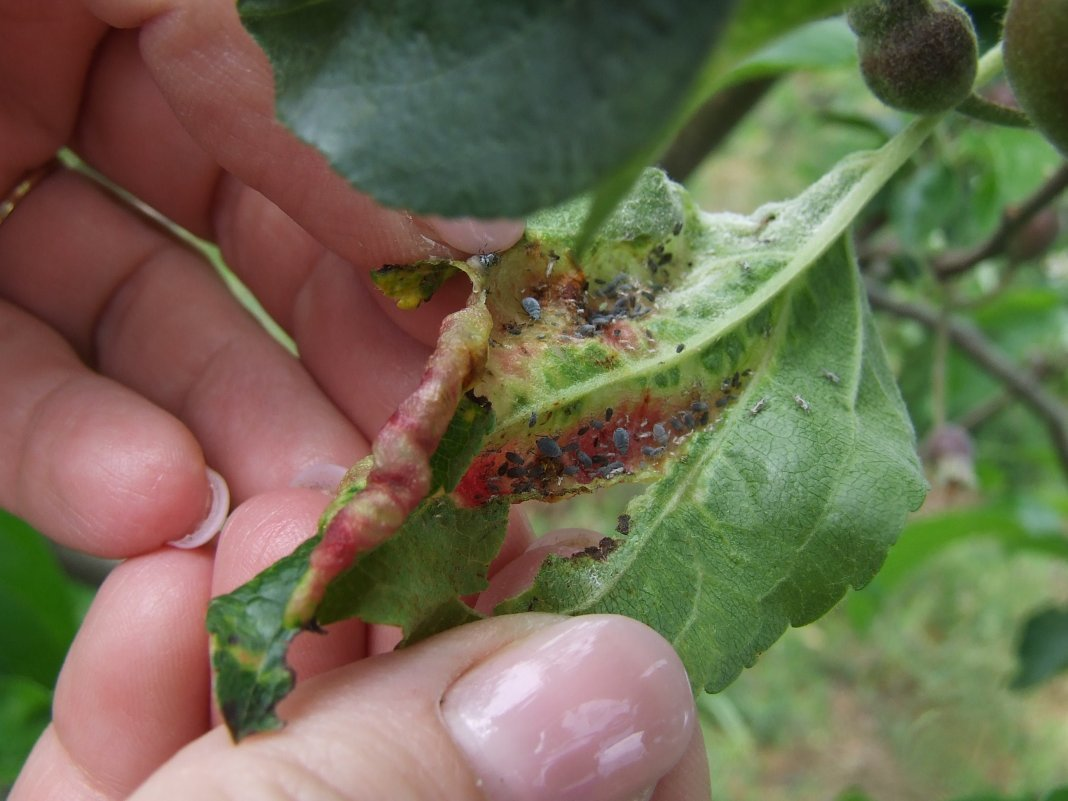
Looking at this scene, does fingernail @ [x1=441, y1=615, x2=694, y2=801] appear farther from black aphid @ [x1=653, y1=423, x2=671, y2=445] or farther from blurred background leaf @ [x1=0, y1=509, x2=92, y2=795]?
blurred background leaf @ [x1=0, y1=509, x2=92, y2=795]

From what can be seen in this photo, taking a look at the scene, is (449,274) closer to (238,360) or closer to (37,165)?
(238,360)

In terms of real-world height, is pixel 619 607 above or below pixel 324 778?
below

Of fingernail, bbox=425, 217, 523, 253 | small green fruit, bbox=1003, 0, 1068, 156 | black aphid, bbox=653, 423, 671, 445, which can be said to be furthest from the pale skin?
small green fruit, bbox=1003, 0, 1068, 156

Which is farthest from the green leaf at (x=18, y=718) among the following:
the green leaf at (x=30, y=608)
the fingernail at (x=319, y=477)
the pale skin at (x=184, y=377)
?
the fingernail at (x=319, y=477)

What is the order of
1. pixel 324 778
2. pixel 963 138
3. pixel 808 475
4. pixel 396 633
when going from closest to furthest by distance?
pixel 324 778, pixel 808 475, pixel 396 633, pixel 963 138

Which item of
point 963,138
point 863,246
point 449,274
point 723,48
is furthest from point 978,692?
point 723,48

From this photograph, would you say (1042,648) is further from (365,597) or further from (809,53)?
(365,597)
